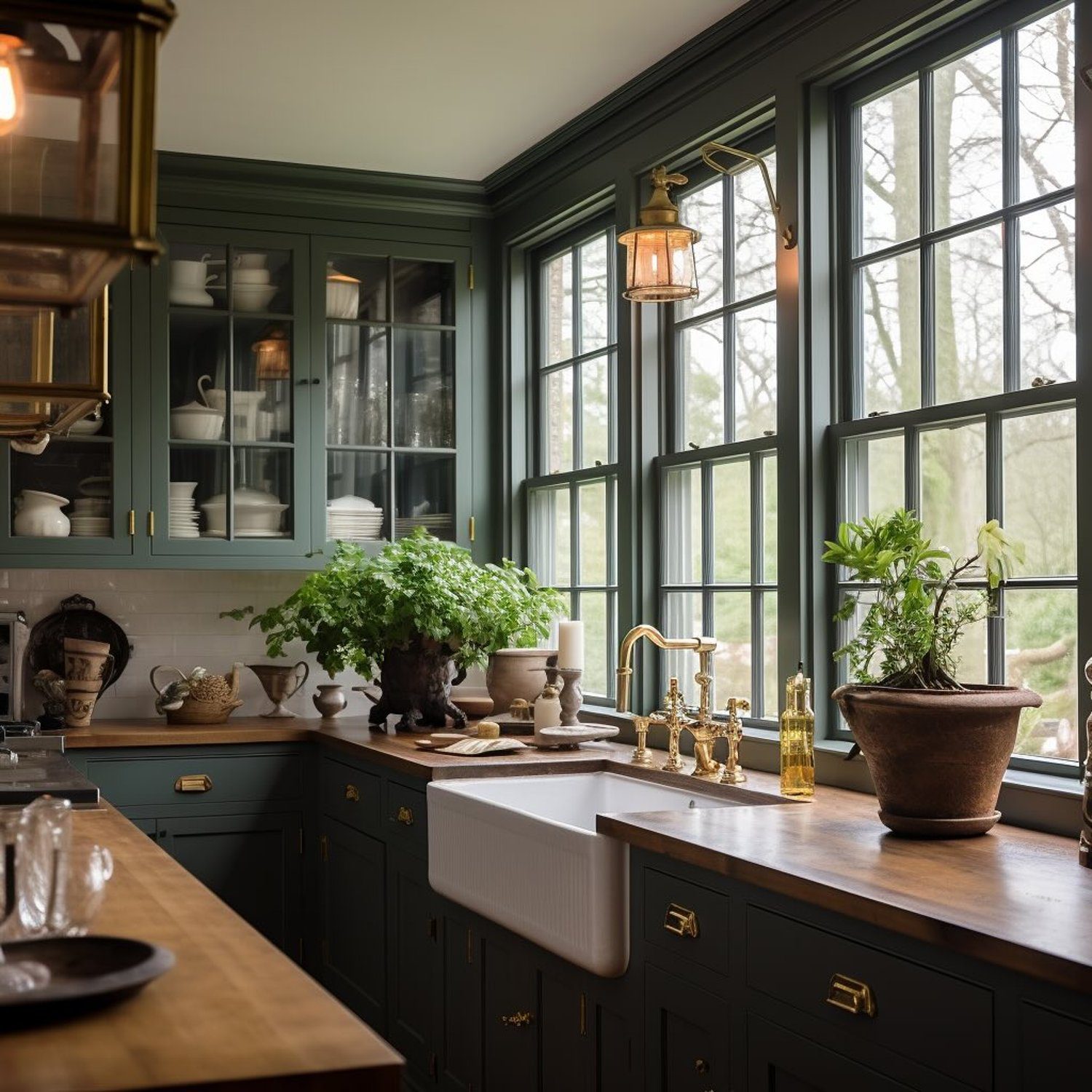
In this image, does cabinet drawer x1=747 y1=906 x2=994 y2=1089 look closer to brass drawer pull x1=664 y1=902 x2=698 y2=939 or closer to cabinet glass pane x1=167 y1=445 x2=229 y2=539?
brass drawer pull x1=664 y1=902 x2=698 y2=939

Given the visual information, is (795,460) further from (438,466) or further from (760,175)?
(438,466)

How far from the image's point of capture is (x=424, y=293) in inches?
224

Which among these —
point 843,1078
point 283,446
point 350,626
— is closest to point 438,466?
point 283,446

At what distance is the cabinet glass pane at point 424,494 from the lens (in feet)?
18.4

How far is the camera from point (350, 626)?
4766 millimetres

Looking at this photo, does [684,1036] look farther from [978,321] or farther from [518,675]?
[518,675]

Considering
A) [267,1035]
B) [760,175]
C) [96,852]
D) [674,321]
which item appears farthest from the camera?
[674,321]

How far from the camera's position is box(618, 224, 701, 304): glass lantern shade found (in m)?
3.60

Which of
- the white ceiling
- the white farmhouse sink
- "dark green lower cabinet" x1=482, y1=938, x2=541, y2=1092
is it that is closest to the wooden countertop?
the white farmhouse sink

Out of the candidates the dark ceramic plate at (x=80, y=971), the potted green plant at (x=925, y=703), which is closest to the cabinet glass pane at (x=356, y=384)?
the potted green plant at (x=925, y=703)

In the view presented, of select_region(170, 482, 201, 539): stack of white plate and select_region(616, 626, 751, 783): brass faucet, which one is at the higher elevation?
select_region(170, 482, 201, 539): stack of white plate

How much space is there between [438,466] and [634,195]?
1538mm

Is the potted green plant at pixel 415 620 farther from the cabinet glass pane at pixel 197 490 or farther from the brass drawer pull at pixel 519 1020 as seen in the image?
the brass drawer pull at pixel 519 1020

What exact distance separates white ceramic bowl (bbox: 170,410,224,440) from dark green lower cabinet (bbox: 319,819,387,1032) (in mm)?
1514
